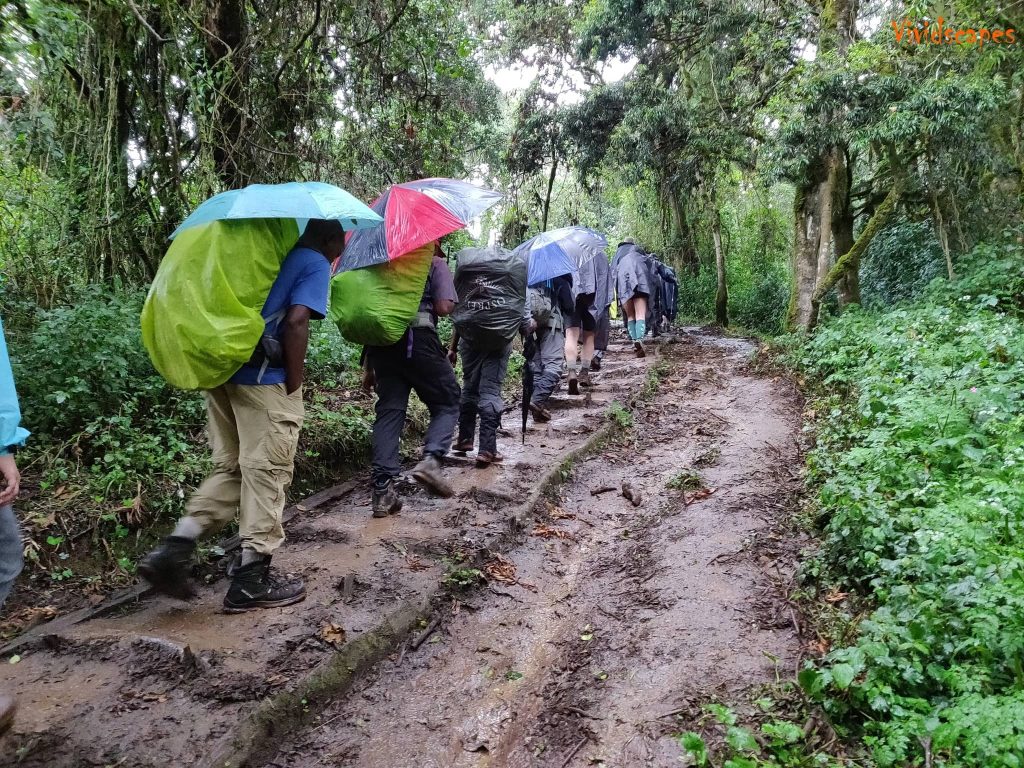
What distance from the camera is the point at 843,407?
6.04 meters

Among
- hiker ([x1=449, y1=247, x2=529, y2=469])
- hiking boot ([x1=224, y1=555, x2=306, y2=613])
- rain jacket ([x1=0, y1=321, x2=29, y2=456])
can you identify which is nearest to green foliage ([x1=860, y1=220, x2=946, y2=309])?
hiker ([x1=449, y1=247, x2=529, y2=469])

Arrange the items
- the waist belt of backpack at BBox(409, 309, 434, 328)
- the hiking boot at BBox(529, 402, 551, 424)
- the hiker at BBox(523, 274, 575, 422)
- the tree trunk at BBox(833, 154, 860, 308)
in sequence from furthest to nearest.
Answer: the tree trunk at BBox(833, 154, 860, 308) → the hiking boot at BBox(529, 402, 551, 424) → the hiker at BBox(523, 274, 575, 422) → the waist belt of backpack at BBox(409, 309, 434, 328)

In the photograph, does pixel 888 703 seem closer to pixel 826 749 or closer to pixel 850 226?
pixel 826 749

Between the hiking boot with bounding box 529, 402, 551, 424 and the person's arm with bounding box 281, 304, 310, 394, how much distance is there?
4196 mm

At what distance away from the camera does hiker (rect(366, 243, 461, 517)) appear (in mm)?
4625

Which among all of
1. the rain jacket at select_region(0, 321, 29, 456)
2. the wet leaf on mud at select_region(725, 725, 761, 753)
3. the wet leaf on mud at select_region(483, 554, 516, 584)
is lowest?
the wet leaf on mud at select_region(483, 554, 516, 584)

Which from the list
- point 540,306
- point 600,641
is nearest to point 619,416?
point 540,306

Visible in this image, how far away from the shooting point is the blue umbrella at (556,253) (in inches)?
277

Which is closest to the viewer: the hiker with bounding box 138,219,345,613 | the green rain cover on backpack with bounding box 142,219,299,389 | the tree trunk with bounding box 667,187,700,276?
the green rain cover on backpack with bounding box 142,219,299,389

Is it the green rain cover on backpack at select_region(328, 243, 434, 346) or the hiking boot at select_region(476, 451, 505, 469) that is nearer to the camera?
the green rain cover on backpack at select_region(328, 243, 434, 346)

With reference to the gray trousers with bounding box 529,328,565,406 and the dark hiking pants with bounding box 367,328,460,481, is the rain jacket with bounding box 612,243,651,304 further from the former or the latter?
the dark hiking pants with bounding box 367,328,460,481

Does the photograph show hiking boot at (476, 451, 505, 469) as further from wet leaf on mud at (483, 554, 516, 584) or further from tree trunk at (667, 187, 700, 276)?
tree trunk at (667, 187, 700, 276)

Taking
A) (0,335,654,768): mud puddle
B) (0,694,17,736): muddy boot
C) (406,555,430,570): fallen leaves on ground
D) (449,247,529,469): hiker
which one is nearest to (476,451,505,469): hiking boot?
(449,247,529,469): hiker

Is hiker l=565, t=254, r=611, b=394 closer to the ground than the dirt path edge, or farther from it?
farther from it
